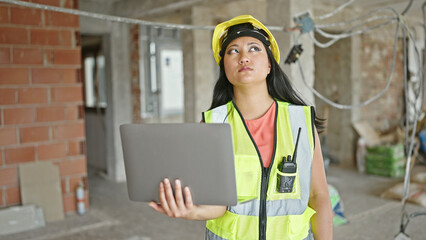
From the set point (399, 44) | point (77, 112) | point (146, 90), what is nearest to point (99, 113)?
point (146, 90)

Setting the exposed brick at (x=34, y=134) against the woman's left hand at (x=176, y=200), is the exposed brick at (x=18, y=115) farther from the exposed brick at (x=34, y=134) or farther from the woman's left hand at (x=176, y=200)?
the woman's left hand at (x=176, y=200)

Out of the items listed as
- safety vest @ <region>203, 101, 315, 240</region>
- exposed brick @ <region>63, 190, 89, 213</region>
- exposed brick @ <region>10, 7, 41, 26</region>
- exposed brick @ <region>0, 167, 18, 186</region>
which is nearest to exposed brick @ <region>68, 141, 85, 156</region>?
exposed brick @ <region>63, 190, 89, 213</region>

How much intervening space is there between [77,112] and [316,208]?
3264mm

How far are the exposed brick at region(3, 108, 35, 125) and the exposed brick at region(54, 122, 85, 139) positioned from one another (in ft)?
0.92

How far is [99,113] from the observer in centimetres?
645

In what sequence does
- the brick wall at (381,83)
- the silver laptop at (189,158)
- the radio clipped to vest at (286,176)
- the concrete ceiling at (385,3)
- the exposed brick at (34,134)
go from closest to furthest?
the silver laptop at (189,158) → the radio clipped to vest at (286,176) → the exposed brick at (34,134) → the concrete ceiling at (385,3) → the brick wall at (381,83)

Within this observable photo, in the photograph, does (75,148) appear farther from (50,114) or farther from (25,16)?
(25,16)

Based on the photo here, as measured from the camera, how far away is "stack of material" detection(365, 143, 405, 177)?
5.91 m

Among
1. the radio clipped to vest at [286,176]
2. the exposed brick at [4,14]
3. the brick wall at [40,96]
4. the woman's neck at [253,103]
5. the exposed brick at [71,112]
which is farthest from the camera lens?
the exposed brick at [71,112]

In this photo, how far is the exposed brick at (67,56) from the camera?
13.0 feet

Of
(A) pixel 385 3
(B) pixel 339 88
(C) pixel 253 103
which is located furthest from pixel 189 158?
(B) pixel 339 88

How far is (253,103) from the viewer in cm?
143

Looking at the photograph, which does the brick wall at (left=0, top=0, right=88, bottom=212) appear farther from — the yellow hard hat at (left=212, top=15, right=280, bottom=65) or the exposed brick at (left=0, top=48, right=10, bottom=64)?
the yellow hard hat at (left=212, top=15, right=280, bottom=65)

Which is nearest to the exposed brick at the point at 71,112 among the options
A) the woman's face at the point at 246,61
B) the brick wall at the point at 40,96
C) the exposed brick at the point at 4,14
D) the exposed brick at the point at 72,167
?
the brick wall at the point at 40,96
